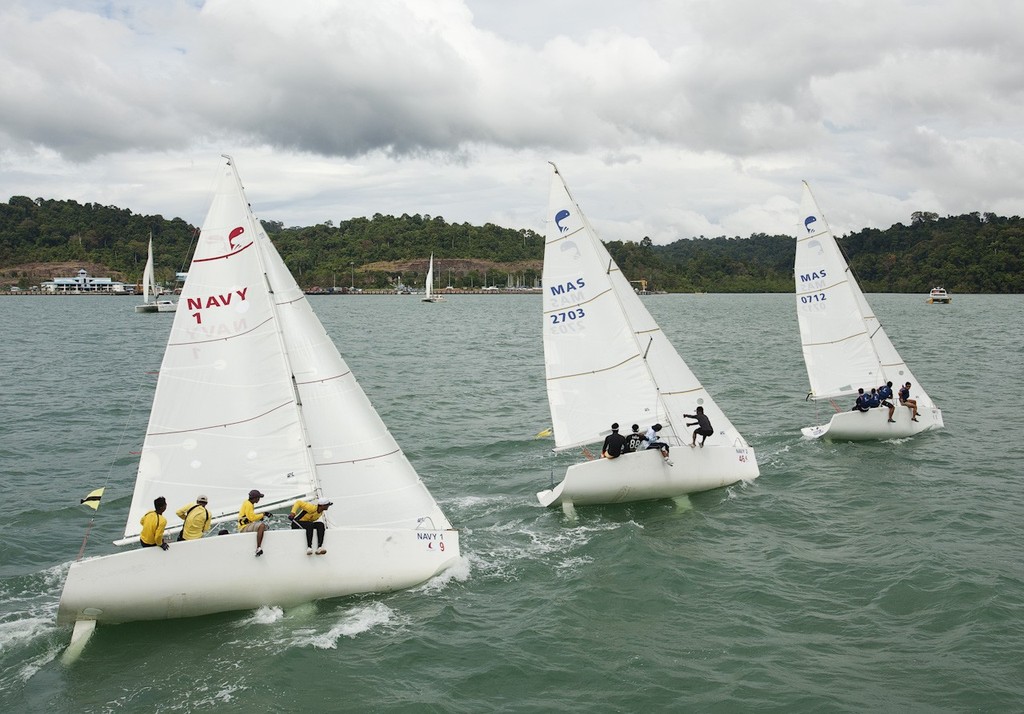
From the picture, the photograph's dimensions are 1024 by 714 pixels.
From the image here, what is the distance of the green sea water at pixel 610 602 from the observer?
942 cm

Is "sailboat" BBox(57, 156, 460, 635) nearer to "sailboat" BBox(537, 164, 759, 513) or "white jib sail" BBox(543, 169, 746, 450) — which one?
"sailboat" BBox(537, 164, 759, 513)

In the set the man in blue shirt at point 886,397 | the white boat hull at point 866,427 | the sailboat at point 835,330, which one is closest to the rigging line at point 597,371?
the white boat hull at point 866,427

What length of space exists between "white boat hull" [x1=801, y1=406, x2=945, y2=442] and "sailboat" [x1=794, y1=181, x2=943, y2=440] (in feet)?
1.24

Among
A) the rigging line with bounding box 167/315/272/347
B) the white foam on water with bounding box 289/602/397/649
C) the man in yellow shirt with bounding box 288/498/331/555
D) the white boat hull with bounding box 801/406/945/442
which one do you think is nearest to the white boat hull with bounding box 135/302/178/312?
the white boat hull with bounding box 801/406/945/442

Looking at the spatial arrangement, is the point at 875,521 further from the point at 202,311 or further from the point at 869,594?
the point at 202,311

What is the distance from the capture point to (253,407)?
1191 cm

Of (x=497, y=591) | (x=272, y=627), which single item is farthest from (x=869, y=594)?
(x=272, y=627)

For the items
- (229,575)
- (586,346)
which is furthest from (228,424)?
(586,346)

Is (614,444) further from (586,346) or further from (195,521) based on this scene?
(195,521)

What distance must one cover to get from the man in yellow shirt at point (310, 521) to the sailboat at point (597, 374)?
593 cm

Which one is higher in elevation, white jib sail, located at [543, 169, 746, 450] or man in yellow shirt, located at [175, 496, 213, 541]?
white jib sail, located at [543, 169, 746, 450]

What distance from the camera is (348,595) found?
456 inches

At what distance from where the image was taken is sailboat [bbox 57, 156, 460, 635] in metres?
10.7

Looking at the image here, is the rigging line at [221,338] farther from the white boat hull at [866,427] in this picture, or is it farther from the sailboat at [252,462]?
the white boat hull at [866,427]
